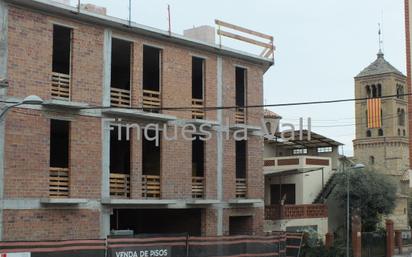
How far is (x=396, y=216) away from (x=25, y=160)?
37.3 m

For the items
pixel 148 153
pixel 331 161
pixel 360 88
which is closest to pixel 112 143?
pixel 148 153

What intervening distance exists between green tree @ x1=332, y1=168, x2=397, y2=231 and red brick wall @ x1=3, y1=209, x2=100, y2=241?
73.4ft

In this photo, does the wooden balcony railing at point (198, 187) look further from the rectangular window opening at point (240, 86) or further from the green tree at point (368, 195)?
the green tree at point (368, 195)

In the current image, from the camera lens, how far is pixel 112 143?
30516mm

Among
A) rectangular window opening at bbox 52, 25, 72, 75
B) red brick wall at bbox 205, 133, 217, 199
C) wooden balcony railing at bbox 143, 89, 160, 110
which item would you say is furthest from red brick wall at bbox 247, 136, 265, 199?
rectangular window opening at bbox 52, 25, 72, 75

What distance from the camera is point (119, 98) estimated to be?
86.9 feet

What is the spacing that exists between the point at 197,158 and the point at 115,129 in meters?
5.55

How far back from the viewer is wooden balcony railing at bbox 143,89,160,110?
27.3 m

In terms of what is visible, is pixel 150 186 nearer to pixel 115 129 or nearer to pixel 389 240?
pixel 115 129

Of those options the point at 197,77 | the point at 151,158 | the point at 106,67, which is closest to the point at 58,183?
the point at 106,67

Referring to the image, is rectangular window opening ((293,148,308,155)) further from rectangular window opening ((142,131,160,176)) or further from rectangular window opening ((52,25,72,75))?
rectangular window opening ((52,25,72,75))

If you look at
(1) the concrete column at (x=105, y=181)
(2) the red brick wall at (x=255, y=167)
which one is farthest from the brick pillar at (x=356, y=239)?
(1) the concrete column at (x=105, y=181)

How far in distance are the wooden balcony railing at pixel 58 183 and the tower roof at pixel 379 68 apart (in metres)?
87.5

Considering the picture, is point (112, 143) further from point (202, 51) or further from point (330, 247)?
point (330, 247)
